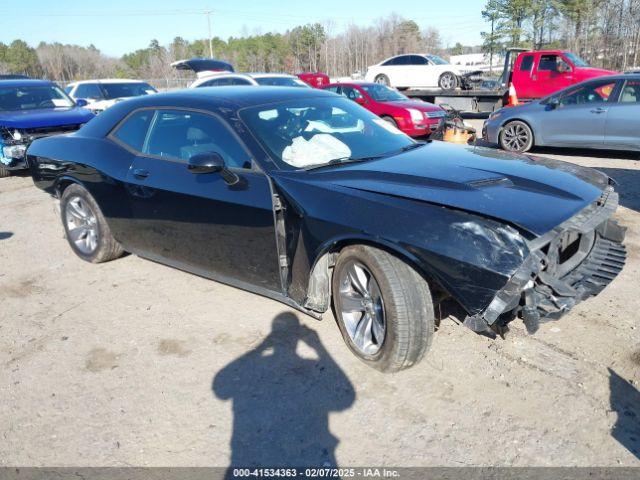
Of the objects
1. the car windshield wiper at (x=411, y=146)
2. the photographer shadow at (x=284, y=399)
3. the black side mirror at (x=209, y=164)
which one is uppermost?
the black side mirror at (x=209, y=164)

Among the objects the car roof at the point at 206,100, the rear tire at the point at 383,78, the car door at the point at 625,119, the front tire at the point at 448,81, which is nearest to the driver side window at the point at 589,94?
the car door at the point at 625,119

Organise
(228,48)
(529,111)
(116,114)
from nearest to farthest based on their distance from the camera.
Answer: (116,114) → (529,111) → (228,48)

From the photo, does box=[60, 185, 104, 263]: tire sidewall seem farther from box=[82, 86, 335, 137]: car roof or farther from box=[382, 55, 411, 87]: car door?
box=[382, 55, 411, 87]: car door

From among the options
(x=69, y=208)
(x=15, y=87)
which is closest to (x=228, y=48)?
(x=15, y=87)

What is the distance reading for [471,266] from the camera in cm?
247

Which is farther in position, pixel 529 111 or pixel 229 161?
pixel 529 111

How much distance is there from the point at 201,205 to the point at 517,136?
312 inches

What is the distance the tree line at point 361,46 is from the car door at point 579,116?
26.9m

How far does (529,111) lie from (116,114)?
787 cm

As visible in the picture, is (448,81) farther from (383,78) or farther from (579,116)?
(579,116)

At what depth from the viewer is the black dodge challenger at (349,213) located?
258cm

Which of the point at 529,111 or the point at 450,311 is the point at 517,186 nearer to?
the point at 450,311

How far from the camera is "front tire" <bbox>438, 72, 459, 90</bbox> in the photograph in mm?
18969

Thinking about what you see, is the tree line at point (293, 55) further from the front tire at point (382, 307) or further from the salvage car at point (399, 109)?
the front tire at point (382, 307)
